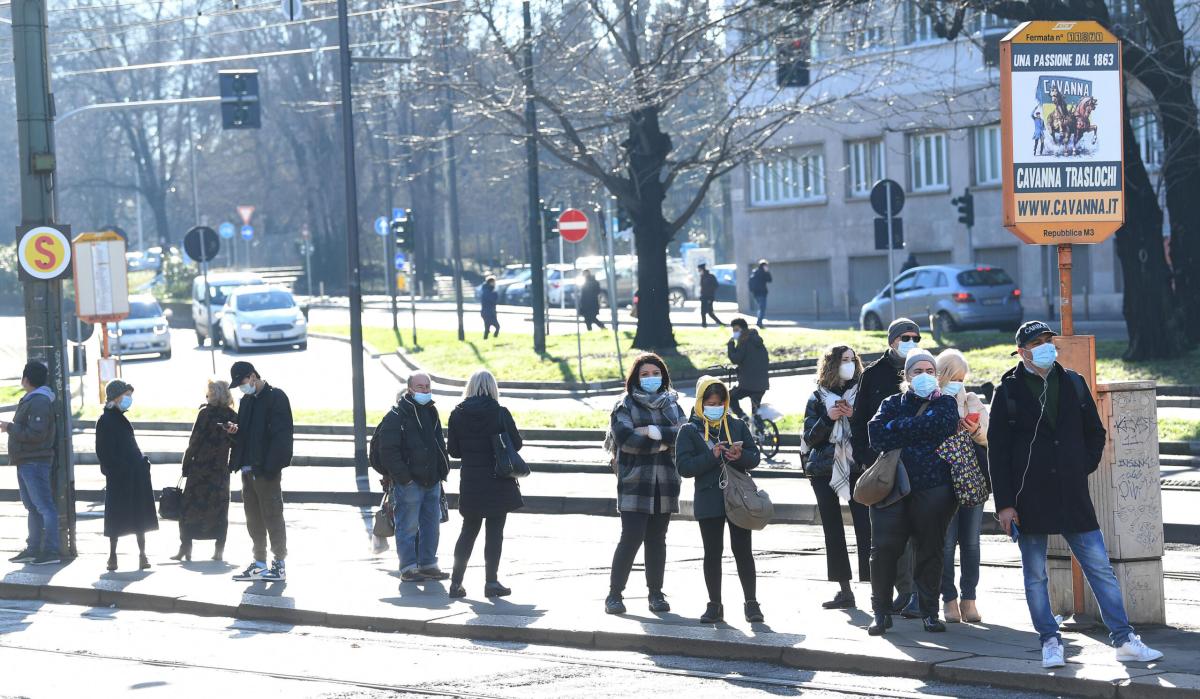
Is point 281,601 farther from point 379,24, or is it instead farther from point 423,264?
point 423,264

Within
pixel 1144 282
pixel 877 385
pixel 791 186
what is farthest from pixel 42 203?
pixel 791 186

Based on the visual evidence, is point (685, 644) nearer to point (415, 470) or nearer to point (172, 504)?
point (415, 470)

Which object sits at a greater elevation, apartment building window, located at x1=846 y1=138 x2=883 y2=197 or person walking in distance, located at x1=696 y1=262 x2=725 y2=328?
apartment building window, located at x1=846 y1=138 x2=883 y2=197

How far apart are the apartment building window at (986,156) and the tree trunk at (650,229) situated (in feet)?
54.7

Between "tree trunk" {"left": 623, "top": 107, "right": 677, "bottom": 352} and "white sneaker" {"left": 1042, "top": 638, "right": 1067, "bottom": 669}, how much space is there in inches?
850

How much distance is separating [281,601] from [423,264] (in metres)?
56.3

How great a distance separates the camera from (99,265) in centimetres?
2784

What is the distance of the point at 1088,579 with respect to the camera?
311 inches

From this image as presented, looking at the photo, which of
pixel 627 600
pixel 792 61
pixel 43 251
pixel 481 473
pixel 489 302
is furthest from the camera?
pixel 489 302

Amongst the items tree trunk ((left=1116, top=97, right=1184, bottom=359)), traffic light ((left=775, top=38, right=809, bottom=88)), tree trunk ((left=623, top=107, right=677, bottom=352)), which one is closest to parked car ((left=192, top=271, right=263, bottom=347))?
tree trunk ((left=623, top=107, right=677, bottom=352))

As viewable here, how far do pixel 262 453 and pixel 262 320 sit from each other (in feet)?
91.4

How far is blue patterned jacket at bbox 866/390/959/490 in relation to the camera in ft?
27.7

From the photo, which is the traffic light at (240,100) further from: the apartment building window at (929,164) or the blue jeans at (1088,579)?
the blue jeans at (1088,579)

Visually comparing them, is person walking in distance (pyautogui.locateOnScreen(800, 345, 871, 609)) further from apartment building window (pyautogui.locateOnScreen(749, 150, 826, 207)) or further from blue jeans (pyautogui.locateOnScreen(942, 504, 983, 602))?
apartment building window (pyautogui.locateOnScreen(749, 150, 826, 207))
